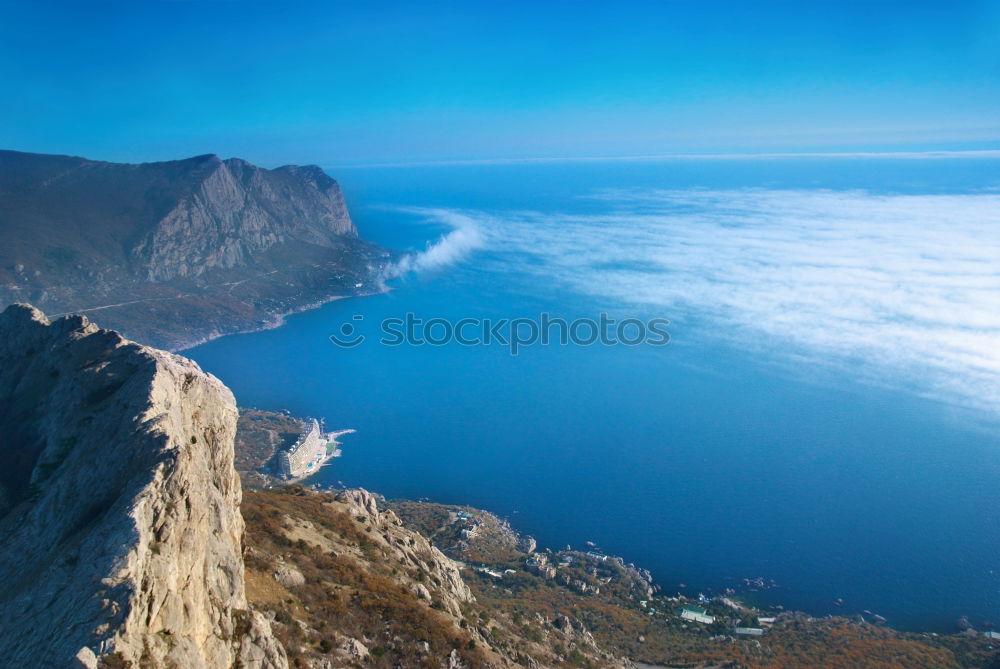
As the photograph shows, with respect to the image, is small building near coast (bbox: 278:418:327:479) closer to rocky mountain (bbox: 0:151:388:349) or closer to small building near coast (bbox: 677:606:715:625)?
small building near coast (bbox: 677:606:715:625)

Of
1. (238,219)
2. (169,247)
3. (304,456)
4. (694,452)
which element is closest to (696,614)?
(694,452)

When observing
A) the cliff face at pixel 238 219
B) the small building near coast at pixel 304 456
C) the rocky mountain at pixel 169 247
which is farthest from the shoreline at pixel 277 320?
the small building near coast at pixel 304 456

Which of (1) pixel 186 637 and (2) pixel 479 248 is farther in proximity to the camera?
(2) pixel 479 248

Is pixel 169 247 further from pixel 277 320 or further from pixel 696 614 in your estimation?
pixel 696 614

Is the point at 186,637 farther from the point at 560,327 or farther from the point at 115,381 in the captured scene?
the point at 560,327

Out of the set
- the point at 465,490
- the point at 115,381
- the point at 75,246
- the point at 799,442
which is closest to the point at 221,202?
the point at 75,246
